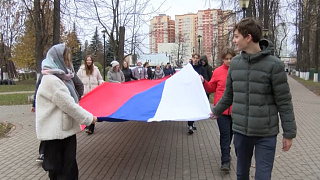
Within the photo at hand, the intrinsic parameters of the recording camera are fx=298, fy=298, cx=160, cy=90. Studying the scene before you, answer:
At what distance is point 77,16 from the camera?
13578 millimetres

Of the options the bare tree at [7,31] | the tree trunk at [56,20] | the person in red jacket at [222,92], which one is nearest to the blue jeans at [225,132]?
the person in red jacket at [222,92]

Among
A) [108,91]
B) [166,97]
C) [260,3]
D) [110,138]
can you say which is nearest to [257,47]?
[166,97]

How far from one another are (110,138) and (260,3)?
53.6 ft

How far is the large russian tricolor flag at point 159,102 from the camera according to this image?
4.15 meters

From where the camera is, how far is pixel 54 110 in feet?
9.97

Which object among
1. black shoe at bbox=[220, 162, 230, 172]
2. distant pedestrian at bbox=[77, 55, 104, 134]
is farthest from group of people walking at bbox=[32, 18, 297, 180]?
distant pedestrian at bbox=[77, 55, 104, 134]

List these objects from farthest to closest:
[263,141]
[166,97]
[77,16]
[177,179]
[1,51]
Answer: [1,51] < [77,16] < [166,97] < [177,179] < [263,141]

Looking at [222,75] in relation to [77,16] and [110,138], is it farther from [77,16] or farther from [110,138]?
[77,16]

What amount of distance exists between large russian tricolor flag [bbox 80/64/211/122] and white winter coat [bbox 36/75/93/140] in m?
1.17

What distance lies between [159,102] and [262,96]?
7.17 ft

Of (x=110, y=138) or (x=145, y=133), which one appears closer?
(x=110, y=138)

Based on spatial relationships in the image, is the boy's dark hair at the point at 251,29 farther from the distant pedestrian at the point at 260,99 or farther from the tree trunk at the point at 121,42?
the tree trunk at the point at 121,42

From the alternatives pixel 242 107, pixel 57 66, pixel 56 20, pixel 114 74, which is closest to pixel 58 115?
pixel 57 66

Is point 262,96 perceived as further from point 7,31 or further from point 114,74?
point 7,31
